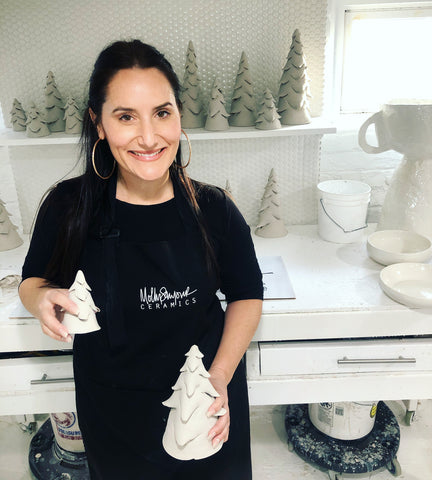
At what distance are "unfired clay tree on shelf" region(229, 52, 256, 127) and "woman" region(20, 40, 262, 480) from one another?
1.66ft

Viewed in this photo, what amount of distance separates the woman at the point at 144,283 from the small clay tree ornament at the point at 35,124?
1.58 ft

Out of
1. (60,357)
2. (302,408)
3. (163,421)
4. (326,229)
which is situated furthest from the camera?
(302,408)

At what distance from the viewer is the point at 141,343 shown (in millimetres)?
1122

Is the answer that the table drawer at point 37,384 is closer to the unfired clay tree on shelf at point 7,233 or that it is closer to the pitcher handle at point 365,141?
the unfired clay tree on shelf at point 7,233

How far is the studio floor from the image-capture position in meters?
1.70

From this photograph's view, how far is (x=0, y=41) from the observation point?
5.17 feet

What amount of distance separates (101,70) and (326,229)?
1.01 m

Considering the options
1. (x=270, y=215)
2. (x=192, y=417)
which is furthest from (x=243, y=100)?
(x=192, y=417)

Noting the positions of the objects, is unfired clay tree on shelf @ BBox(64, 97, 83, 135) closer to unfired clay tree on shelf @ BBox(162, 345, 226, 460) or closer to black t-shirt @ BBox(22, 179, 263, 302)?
black t-shirt @ BBox(22, 179, 263, 302)

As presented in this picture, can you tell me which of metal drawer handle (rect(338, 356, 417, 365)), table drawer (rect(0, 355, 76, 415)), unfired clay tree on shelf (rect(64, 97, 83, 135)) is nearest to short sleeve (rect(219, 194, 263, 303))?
metal drawer handle (rect(338, 356, 417, 365))

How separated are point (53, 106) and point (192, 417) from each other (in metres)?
1.17

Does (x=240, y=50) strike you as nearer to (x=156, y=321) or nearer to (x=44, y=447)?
(x=156, y=321)

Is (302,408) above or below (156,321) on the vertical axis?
below

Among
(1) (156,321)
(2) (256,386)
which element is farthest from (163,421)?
(2) (256,386)
